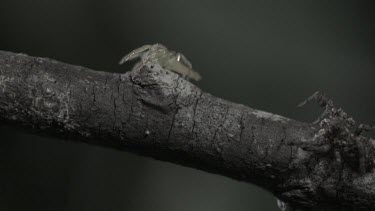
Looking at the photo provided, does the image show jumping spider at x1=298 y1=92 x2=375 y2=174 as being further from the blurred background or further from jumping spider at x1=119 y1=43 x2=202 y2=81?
the blurred background

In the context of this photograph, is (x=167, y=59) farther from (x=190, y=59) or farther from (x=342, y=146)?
(x=190, y=59)

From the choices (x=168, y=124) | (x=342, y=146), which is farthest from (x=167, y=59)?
(x=342, y=146)

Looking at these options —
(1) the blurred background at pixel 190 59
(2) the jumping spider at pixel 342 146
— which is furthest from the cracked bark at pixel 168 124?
(1) the blurred background at pixel 190 59

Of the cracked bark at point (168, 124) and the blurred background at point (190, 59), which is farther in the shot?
the blurred background at point (190, 59)

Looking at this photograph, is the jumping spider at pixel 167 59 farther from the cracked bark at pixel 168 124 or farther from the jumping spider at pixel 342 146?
the jumping spider at pixel 342 146

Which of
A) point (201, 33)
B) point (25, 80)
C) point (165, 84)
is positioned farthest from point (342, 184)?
point (201, 33)

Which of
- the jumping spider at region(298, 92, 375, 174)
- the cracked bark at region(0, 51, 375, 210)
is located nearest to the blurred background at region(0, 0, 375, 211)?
the cracked bark at region(0, 51, 375, 210)
